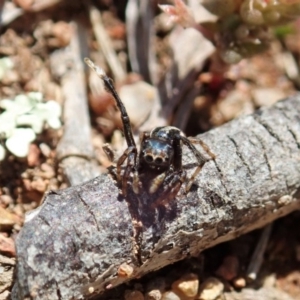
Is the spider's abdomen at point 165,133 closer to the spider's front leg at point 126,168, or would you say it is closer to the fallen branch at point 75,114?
the spider's front leg at point 126,168

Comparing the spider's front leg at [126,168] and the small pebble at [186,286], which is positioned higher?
the spider's front leg at [126,168]

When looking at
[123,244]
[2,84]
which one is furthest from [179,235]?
[2,84]

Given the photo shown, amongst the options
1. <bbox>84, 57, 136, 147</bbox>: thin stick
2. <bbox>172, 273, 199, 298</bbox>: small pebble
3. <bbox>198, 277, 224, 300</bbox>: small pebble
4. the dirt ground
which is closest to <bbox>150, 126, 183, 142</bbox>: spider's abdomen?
<bbox>84, 57, 136, 147</bbox>: thin stick

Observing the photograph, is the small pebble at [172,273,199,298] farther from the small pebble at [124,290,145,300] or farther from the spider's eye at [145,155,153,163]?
the spider's eye at [145,155,153,163]

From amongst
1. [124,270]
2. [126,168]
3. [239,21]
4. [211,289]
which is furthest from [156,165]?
[239,21]

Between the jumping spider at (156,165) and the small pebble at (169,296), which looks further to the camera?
the small pebble at (169,296)

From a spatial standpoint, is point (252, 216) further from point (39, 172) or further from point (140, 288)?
point (39, 172)

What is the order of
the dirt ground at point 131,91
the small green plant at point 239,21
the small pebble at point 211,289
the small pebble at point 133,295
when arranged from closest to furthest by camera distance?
the small pebble at point 133,295, the small pebble at point 211,289, the dirt ground at point 131,91, the small green plant at point 239,21

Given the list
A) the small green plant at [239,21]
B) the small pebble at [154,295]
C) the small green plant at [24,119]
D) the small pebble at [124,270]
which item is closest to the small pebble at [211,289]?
the small pebble at [154,295]
